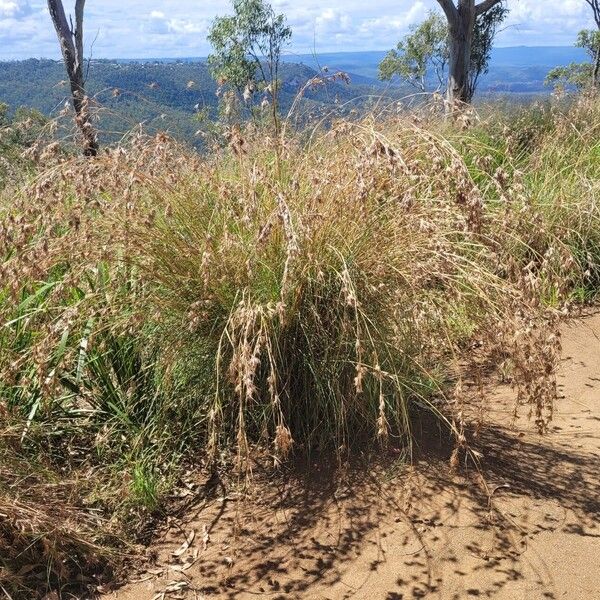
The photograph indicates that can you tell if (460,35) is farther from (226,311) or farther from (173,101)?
(226,311)

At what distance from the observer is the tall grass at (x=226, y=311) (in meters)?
2.75

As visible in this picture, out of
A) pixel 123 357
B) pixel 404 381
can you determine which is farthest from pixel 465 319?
pixel 123 357

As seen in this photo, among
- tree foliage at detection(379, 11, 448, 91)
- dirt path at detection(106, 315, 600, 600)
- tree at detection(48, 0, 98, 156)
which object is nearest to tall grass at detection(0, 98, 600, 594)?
dirt path at detection(106, 315, 600, 600)

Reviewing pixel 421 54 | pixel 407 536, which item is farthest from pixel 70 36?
pixel 421 54

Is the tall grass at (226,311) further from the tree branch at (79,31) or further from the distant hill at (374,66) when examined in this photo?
the tree branch at (79,31)

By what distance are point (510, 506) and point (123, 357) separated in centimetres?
184

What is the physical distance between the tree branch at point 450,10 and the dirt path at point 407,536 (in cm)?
717

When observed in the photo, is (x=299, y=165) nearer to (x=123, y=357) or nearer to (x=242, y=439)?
(x=123, y=357)

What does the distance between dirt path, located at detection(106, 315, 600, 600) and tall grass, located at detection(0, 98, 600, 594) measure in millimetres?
210

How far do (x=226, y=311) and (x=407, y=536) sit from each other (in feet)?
3.89

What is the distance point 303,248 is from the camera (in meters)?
2.83

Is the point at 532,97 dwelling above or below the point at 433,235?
above

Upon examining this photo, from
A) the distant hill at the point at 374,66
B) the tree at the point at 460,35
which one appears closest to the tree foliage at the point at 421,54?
the distant hill at the point at 374,66

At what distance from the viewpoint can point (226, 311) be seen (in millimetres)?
2959
